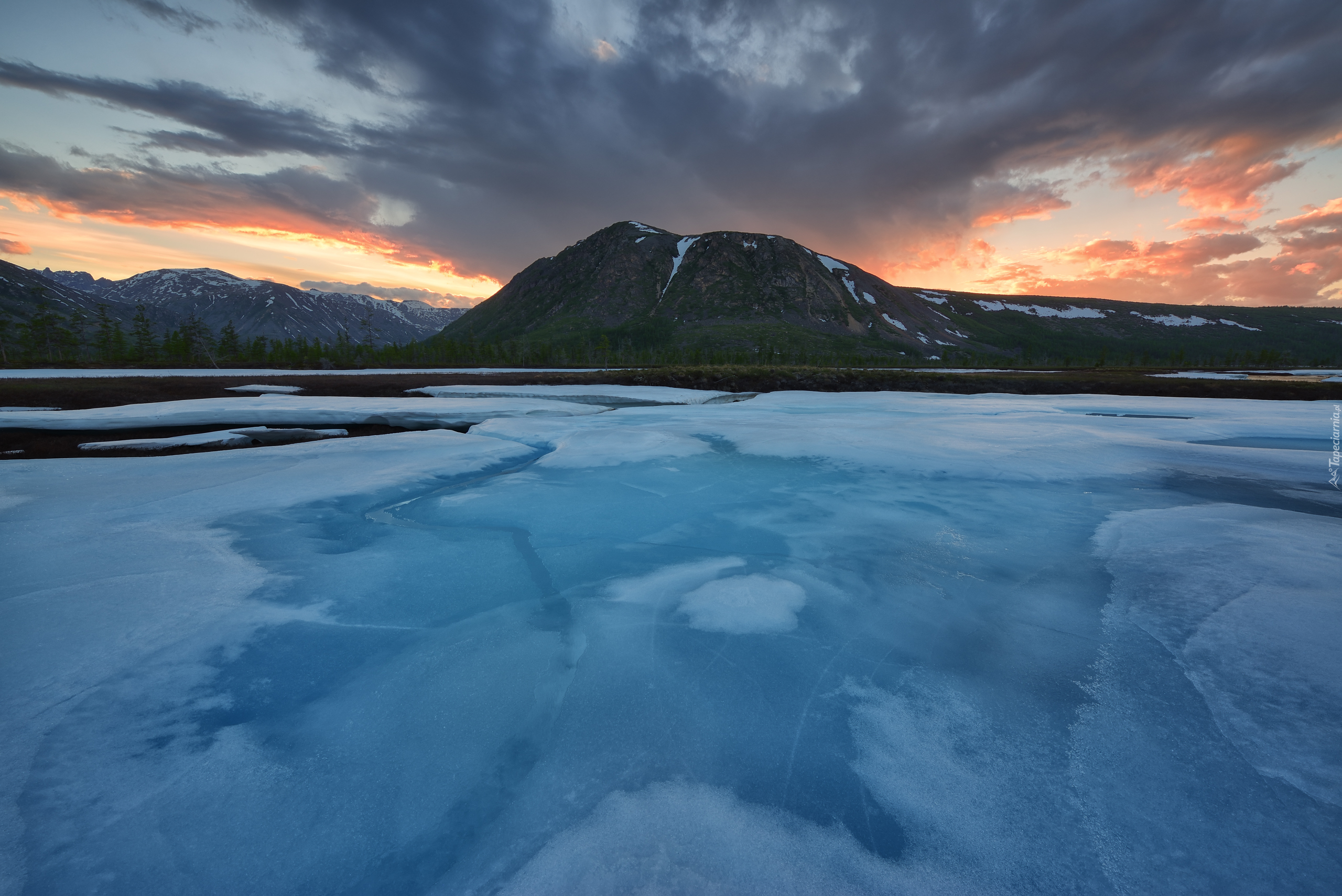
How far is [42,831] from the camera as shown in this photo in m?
2.37

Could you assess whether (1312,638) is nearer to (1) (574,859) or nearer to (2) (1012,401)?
(1) (574,859)

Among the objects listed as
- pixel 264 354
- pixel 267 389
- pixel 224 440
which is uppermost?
pixel 264 354

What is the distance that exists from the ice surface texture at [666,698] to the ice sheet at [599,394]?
725 inches

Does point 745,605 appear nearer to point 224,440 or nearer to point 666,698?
point 666,698

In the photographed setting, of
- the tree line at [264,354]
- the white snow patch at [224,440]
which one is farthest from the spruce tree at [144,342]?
the white snow patch at [224,440]

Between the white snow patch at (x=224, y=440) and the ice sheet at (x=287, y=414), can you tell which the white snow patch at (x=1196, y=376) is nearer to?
the ice sheet at (x=287, y=414)

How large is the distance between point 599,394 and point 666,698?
25010 mm

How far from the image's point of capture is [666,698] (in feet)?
11.5

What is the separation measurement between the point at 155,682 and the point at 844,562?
6.00 meters

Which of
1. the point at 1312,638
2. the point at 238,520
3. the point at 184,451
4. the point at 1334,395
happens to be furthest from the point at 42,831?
the point at 1334,395

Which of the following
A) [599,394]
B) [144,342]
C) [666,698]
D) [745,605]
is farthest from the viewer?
[144,342]

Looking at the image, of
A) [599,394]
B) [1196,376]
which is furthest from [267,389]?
[1196,376]

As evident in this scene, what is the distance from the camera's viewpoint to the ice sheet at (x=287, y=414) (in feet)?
50.9

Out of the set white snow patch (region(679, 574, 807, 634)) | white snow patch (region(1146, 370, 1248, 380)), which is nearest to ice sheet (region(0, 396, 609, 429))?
white snow patch (region(679, 574, 807, 634))
